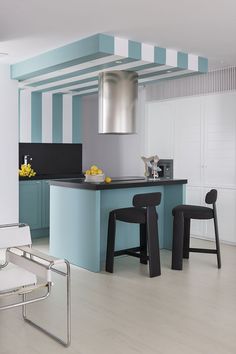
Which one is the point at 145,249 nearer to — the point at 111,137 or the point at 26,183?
the point at 26,183

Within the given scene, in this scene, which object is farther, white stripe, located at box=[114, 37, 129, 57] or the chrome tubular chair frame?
white stripe, located at box=[114, 37, 129, 57]

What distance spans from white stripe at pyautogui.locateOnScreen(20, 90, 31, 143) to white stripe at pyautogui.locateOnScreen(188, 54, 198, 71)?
2.86 m

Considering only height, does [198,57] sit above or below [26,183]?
above

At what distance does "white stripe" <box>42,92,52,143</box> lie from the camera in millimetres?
7398

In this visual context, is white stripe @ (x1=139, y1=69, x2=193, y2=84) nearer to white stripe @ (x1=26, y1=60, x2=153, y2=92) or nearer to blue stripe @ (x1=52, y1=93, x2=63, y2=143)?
white stripe @ (x1=26, y1=60, x2=153, y2=92)

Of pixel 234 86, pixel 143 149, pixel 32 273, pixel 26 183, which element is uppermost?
pixel 234 86

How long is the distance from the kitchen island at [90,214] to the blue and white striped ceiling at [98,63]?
1367 millimetres

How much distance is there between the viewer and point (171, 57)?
17.4 feet

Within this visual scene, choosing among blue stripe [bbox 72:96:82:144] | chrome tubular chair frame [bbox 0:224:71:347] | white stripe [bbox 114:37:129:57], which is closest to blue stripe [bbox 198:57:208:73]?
white stripe [bbox 114:37:129:57]

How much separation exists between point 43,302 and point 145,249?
1.70m

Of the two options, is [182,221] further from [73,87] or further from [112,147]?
[112,147]

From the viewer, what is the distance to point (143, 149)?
7691 mm

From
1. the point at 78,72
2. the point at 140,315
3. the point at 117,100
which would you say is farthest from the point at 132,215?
the point at 78,72

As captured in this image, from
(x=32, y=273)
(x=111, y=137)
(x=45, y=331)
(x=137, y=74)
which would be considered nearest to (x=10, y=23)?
(x=137, y=74)
